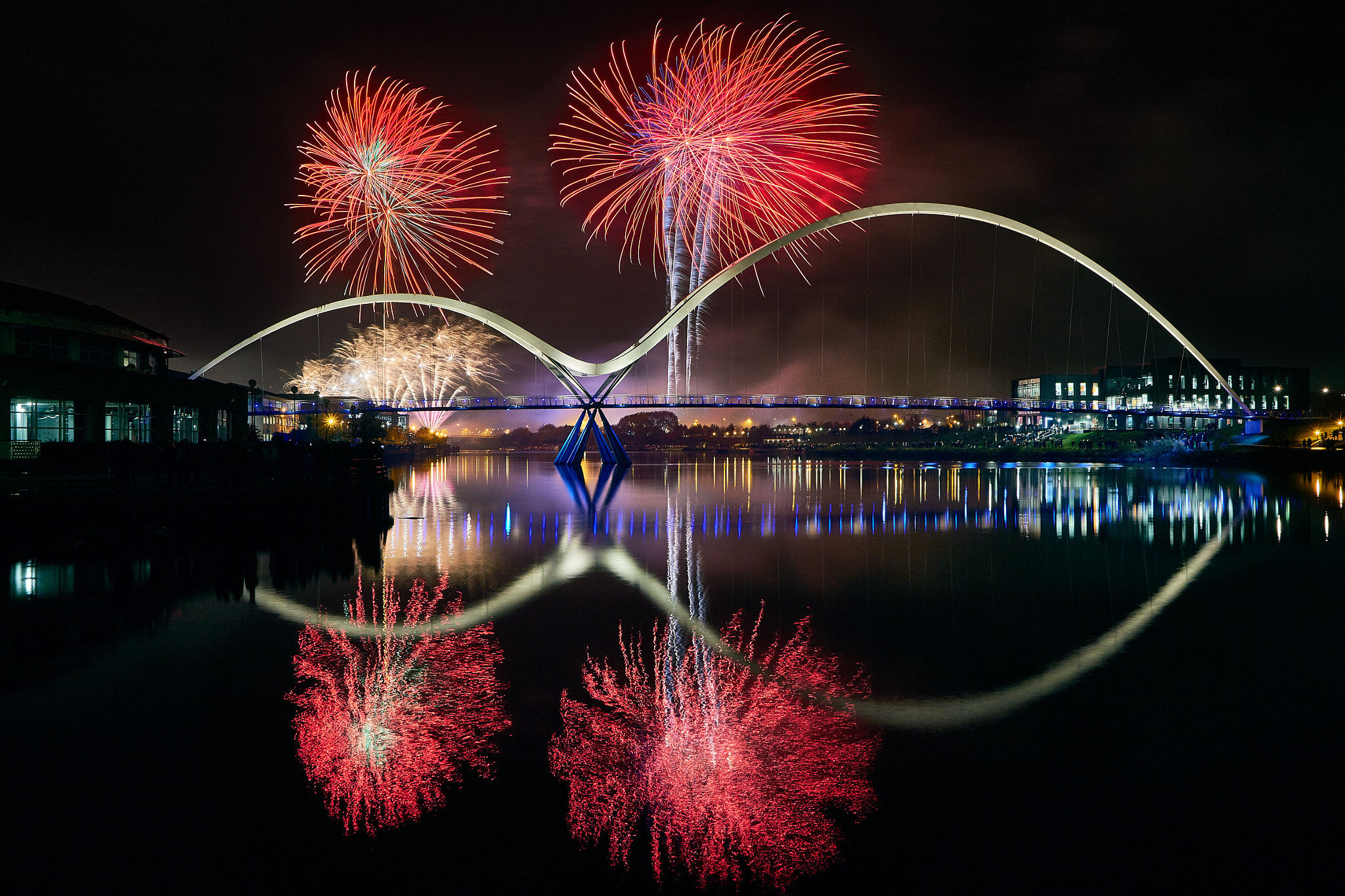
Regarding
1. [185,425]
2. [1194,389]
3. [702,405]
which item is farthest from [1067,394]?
[185,425]

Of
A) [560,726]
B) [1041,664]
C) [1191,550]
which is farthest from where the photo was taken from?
[1191,550]

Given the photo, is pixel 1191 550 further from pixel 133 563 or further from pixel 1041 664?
pixel 133 563

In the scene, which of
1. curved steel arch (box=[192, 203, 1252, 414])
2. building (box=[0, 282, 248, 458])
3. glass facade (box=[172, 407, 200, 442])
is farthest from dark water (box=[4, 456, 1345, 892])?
curved steel arch (box=[192, 203, 1252, 414])

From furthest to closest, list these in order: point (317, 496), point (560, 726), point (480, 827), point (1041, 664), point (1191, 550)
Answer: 1. point (317, 496)
2. point (1191, 550)
3. point (1041, 664)
4. point (560, 726)
5. point (480, 827)

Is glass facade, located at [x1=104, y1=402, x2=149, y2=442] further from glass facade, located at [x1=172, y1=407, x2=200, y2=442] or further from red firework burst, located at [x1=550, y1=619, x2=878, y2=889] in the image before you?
red firework burst, located at [x1=550, y1=619, x2=878, y2=889]

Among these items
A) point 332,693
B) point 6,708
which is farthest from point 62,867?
point 6,708
